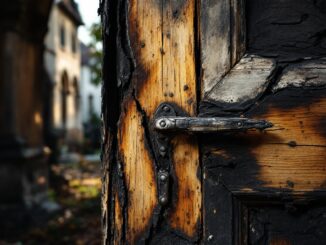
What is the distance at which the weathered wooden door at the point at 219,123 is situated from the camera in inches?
42.5

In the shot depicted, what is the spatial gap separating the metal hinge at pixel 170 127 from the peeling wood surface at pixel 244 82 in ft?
0.20

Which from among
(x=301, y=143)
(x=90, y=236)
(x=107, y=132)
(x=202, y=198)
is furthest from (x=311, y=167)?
(x=90, y=236)

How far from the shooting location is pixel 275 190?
3.56 ft

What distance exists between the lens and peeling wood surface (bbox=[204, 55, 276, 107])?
43.2 inches

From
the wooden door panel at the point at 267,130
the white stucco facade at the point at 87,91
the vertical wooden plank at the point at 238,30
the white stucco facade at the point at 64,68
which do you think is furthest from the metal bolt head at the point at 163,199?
the white stucco facade at the point at 87,91

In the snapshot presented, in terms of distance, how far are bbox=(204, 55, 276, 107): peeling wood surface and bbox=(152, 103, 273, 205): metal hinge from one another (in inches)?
2.5

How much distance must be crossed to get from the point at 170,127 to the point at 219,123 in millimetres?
125

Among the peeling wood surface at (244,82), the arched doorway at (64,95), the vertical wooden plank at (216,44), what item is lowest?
the peeling wood surface at (244,82)

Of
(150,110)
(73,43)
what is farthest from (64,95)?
(150,110)

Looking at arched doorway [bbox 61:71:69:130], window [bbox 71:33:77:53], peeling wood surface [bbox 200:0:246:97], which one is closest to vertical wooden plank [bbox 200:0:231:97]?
peeling wood surface [bbox 200:0:246:97]

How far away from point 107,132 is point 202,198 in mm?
328

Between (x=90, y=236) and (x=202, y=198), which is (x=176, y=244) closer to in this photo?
(x=202, y=198)

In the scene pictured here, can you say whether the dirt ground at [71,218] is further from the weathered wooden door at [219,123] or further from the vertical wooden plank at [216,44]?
the vertical wooden plank at [216,44]

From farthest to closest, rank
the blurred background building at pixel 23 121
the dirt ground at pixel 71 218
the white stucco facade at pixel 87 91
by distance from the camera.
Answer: the white stucco facade at pixel 87 91 → the blurred background building at pixel 23 121 → the dirt ground at pixel 71 218
